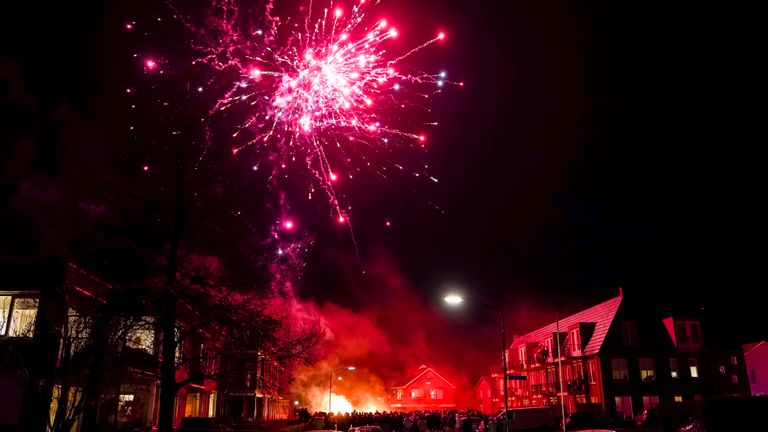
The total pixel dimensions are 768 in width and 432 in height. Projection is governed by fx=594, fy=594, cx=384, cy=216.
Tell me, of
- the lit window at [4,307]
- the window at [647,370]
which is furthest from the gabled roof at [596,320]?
the lit window at [4,307]

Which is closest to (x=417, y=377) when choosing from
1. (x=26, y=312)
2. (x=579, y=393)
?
→ (x=579, y=393)

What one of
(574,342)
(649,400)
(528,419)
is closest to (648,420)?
(528,419)

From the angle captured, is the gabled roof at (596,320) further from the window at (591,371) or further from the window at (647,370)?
the window at (647,370)

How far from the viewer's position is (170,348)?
18094 millimetres

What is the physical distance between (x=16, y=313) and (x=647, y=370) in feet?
159

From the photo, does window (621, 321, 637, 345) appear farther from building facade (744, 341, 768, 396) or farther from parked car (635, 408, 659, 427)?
building facade (744, 341, 768, 396)

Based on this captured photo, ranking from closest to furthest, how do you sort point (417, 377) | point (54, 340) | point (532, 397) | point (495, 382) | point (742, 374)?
1. point (54, 340)
2. point (742, 374)
3. point (532, 397)
4. point (495, 382)
5. point (417, 377)

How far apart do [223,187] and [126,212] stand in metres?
3.05

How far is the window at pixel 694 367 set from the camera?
173 ft

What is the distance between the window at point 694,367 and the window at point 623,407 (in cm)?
675

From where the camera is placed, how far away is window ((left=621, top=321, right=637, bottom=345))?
5299 cm

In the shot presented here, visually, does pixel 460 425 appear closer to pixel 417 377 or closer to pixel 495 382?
pixel 495 382

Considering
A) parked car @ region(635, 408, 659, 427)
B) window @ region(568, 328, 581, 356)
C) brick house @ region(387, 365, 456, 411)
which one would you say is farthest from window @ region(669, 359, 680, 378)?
brick house @ region(387, 365, 456, 411)

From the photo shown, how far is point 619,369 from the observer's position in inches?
2045
